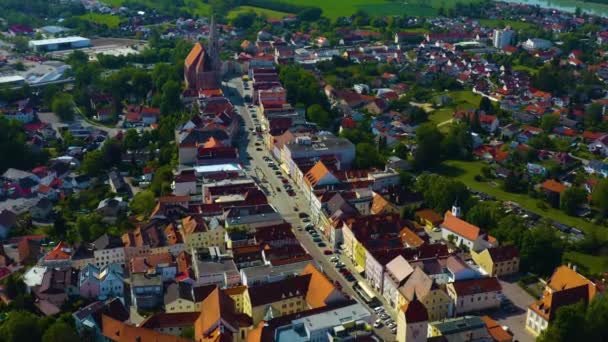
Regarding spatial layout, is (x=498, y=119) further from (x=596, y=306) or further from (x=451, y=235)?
(x=596, y=306)

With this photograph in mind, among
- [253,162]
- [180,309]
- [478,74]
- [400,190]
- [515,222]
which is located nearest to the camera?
[180,309]

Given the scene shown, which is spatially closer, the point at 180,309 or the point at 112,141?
the point at 180,309

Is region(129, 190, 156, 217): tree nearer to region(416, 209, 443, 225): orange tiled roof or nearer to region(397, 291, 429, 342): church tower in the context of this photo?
region(416, 209, 443, 225): orange tiled roof

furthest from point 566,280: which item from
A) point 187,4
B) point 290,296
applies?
point 187,4

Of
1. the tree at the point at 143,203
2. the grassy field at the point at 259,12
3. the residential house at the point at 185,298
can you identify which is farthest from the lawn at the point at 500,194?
the grassy field at the point at 259,12

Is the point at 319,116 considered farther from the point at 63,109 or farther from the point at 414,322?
the point at 414,322

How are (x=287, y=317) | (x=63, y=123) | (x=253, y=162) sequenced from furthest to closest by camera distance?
(x=63, y=123) → (x=253, y=162) → (x=287, y=317)

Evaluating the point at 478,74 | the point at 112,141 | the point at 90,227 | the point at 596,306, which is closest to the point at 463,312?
the point at 596,306

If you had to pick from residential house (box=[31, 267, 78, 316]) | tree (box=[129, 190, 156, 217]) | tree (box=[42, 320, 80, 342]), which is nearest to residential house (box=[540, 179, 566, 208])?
tree (box=[129, 190, 156, 217])
